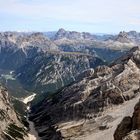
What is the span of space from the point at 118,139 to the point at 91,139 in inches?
3768

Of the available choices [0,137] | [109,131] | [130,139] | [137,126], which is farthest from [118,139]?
[0,137]

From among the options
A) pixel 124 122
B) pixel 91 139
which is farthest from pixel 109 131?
pixel 124 122

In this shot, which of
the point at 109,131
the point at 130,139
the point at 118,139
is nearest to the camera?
the point at 130,139

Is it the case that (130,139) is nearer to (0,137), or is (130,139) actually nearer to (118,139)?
(118,139)

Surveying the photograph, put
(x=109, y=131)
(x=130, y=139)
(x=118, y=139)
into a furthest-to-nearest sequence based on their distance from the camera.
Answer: (x=109, y=131)
(x=118, y=139)
(x=130, y=139)

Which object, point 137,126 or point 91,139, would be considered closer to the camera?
point 137,126

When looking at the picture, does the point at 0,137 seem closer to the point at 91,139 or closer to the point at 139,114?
the point at 91,139

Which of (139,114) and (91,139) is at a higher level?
(139,114)

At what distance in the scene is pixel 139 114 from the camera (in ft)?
351

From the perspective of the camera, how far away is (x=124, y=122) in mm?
107312

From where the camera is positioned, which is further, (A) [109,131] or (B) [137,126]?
(A) [109,131]

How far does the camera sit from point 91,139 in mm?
195875

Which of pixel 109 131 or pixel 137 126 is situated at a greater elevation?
pixel 137 126

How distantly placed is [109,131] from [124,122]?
88492 millimetres
